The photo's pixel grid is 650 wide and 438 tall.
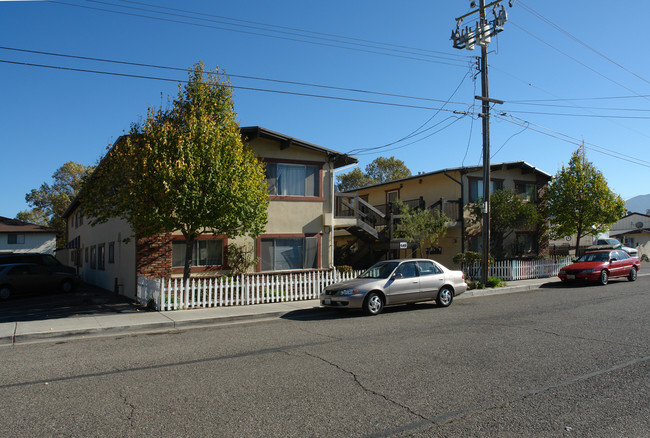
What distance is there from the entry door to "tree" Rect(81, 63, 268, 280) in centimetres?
465

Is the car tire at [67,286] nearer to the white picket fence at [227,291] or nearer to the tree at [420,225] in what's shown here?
the white picket fence at [227,291]

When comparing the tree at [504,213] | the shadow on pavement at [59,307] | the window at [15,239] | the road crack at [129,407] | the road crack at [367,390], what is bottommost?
the shadow on pavement at [59,307]

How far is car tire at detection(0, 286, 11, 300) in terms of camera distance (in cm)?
1805

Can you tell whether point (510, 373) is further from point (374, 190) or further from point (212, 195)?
point (374, 190)

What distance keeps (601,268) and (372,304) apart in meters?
12.2

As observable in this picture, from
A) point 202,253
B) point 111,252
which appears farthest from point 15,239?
point 202,253

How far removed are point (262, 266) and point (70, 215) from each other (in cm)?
2444

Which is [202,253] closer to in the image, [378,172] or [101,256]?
[101,256]

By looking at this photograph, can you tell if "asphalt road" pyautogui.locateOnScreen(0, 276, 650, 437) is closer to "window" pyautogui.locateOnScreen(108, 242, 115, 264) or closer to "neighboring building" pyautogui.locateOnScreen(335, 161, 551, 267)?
"window" pyautogui.locateOnScreen(108, 242, 115, 264)

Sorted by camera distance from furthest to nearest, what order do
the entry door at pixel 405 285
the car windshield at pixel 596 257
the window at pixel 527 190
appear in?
the window at pixel 527 190 → the car windshield at pixel 596 257 → the entry door at pixel 405 285

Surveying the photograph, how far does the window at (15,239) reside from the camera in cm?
4266

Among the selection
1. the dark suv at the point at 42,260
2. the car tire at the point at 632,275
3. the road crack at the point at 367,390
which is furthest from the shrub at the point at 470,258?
the dark suv at the point at 42,260

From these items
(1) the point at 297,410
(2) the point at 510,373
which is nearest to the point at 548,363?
(2) the point at 510,373

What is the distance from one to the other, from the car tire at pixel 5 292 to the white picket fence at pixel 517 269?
1938 cm
